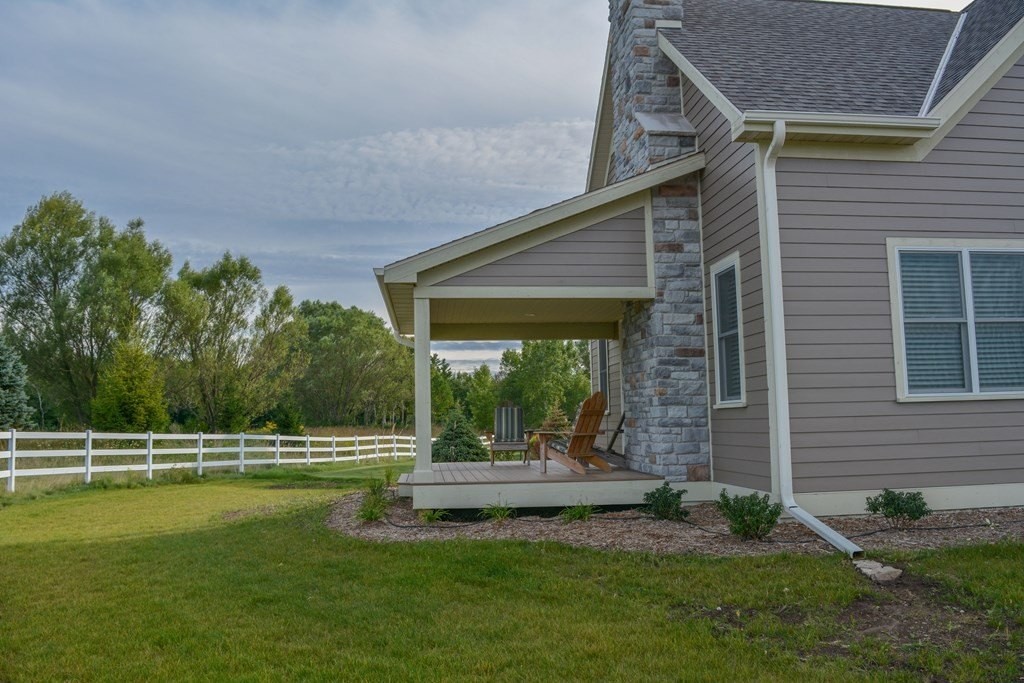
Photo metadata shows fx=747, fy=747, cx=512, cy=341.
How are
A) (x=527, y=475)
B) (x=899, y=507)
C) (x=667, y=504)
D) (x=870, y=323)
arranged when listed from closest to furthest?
(x=899, y=507), (x=870, y=323), (x=667, y=504), (x=527, y=475)

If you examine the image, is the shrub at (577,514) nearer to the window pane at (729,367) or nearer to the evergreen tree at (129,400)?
the window pane at (729,367)

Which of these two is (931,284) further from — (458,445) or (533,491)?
(458,445)

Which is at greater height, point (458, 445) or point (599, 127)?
point (599, 127)

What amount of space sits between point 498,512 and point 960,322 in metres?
4.62

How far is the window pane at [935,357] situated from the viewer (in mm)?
6738

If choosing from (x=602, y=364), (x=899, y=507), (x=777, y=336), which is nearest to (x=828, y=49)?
(x=777, y=336)

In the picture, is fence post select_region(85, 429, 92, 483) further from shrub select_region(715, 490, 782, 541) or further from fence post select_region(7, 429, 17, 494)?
shrub select_region(715, 490, 782, 541)

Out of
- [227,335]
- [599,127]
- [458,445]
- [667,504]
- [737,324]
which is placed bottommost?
[667,504]

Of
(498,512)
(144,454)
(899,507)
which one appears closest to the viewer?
(899,507)

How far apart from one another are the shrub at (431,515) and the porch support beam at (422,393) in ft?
1.04

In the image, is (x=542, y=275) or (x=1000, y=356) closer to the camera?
(x=1000, y=356)

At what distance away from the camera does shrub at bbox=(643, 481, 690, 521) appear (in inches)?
278

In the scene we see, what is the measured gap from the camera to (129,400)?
64.5 ft

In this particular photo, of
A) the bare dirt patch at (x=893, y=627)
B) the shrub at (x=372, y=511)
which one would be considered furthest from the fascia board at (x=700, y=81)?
the shrub at (x=372, y=511)
